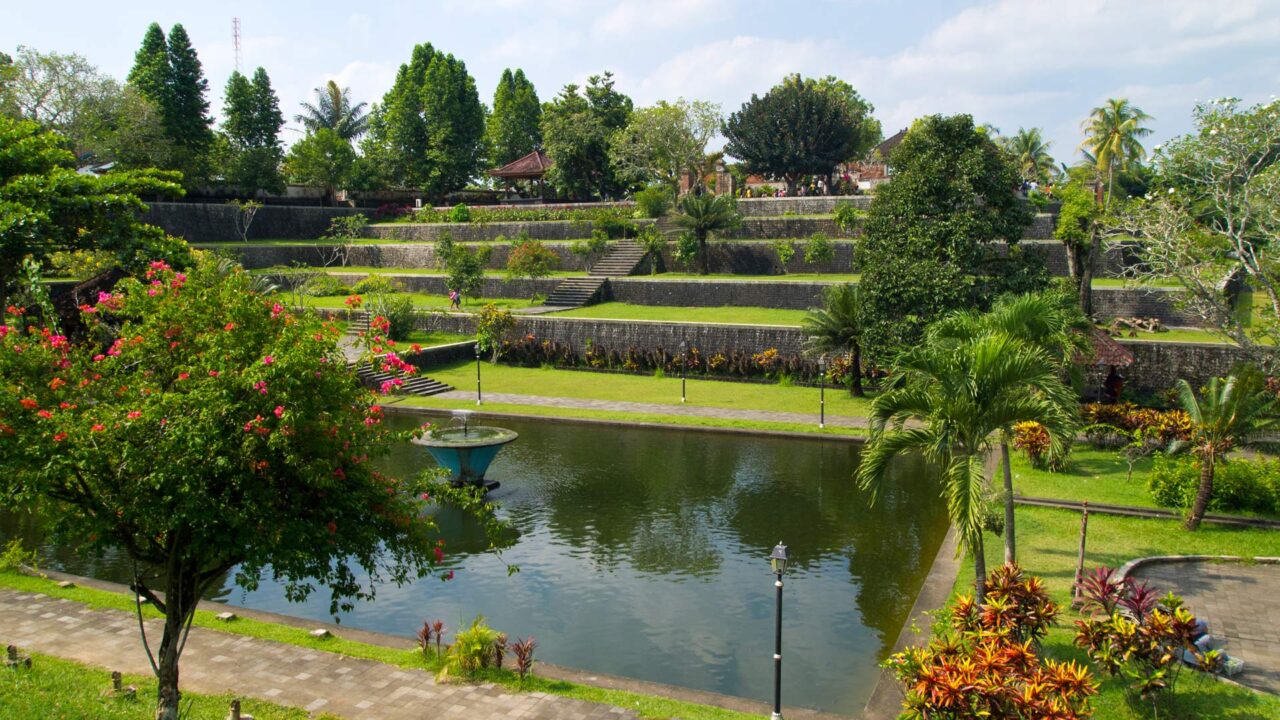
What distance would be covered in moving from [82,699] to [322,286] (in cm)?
2574

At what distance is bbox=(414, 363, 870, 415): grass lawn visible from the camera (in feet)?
71.4

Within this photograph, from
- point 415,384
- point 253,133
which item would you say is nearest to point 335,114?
point 253,133

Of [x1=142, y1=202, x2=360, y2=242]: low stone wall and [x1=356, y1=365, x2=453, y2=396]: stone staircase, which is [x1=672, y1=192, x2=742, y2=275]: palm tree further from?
[x1=142, y1=202, x2=360, y2=242]: low stone wall

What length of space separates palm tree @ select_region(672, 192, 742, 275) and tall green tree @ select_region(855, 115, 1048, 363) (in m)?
12.5

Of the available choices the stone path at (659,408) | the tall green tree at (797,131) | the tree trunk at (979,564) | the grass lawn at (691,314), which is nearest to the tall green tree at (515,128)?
the tall green tree at (797,131)

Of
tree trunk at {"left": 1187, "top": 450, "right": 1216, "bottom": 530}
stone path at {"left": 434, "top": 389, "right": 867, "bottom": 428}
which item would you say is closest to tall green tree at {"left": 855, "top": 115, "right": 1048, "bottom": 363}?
stone path at {"left": 434, "top": 389, "right": 867, "bottom": 428}

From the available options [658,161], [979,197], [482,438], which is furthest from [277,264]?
[979,197]

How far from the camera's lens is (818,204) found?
118 feet

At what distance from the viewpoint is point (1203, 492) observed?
40.7ft

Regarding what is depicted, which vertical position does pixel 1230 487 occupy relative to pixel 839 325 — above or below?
below

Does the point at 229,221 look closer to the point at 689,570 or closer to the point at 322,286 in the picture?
the point at 322,286

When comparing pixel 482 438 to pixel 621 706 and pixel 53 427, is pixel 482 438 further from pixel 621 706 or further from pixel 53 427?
pixel 53 427

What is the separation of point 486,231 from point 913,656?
34565 mm

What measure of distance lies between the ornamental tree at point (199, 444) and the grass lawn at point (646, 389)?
15245 millimetres
